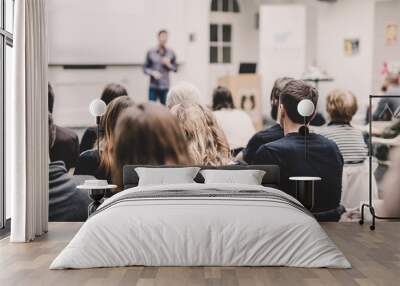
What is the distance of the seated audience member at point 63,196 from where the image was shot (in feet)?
26.1

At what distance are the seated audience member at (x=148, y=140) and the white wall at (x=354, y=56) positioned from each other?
1918mm

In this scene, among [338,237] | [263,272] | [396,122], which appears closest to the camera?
[263,272]

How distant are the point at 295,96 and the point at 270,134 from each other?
0.58 metres

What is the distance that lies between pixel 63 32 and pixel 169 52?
137cm

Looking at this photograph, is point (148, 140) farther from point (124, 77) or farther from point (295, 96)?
point (295, 96)

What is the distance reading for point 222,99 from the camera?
7.95 meters

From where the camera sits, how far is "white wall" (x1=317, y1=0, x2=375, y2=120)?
7.92 m

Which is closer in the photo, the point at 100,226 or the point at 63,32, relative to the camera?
the point at 100,226

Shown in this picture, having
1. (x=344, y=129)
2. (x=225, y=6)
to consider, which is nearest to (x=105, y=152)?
(x=225, y=6)

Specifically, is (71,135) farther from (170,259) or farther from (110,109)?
(170,259)

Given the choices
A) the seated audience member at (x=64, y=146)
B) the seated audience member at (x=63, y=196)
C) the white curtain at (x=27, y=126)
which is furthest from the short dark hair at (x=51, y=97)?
the white curtain at (x=27, y=126)

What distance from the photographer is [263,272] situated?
489 cm

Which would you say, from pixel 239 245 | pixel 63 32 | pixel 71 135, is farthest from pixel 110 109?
pixel 239 245

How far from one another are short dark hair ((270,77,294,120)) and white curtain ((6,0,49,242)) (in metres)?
2.85
